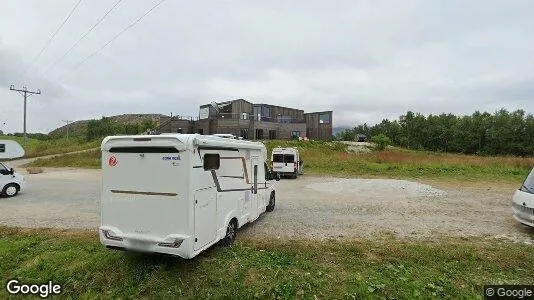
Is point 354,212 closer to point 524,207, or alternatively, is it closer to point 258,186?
point 258,186

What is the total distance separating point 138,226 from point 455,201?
13.5 m

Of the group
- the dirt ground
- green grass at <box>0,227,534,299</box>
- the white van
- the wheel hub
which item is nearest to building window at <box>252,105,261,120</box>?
the white van

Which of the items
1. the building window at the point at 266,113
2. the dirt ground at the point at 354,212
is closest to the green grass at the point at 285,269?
the dirt ground at the point at 354,212

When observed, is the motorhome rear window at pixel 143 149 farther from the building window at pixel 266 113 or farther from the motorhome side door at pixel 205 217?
the building window at pixel 266 113

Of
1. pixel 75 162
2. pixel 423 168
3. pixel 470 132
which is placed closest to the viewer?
pixel 423 168

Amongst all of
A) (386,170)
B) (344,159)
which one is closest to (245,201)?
(386,170)

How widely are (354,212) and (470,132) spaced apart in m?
78.9

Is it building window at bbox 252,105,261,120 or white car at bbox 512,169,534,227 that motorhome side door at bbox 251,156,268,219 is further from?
building window at bbox 252,105,261,120

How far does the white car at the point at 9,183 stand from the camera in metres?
Result: 14.8

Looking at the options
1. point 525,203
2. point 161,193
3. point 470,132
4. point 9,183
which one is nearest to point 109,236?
point 161,193

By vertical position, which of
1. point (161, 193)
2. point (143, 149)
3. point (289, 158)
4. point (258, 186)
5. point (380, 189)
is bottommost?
point (380, 189)

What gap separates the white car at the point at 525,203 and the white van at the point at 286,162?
14.6m

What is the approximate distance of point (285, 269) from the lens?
20.7 feet

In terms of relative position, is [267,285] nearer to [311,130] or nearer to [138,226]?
[138,226]
